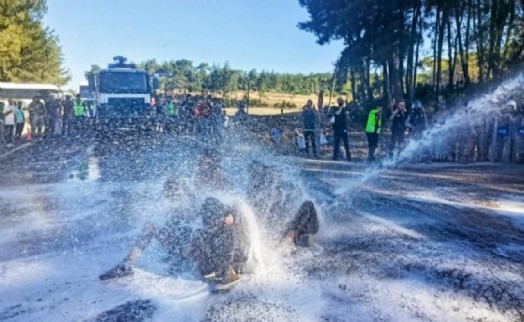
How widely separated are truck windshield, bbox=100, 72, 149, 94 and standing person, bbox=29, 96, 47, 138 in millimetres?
2734

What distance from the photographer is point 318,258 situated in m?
5.27

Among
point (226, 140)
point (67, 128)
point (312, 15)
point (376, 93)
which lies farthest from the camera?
point (376, 93)

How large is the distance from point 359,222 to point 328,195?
1.87m

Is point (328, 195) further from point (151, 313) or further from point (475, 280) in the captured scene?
point (151, 313)

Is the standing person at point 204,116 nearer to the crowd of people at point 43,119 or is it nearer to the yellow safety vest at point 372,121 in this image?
the crowd of people at point 43,119

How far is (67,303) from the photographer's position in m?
4.10

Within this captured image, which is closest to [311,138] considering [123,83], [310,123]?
[310,123]

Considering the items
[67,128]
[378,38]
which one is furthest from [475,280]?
[67,128]

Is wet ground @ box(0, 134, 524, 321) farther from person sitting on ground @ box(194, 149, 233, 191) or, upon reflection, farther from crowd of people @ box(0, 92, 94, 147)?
crowd of people @ box(0, 92, 94, 147)

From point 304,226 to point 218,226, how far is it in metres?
1.35

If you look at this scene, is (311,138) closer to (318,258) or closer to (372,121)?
(372,121)

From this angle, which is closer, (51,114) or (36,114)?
(36,114)

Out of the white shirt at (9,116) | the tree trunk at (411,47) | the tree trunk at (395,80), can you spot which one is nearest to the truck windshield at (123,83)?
the white shirt at (9,116)

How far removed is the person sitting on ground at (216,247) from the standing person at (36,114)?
691 inches
